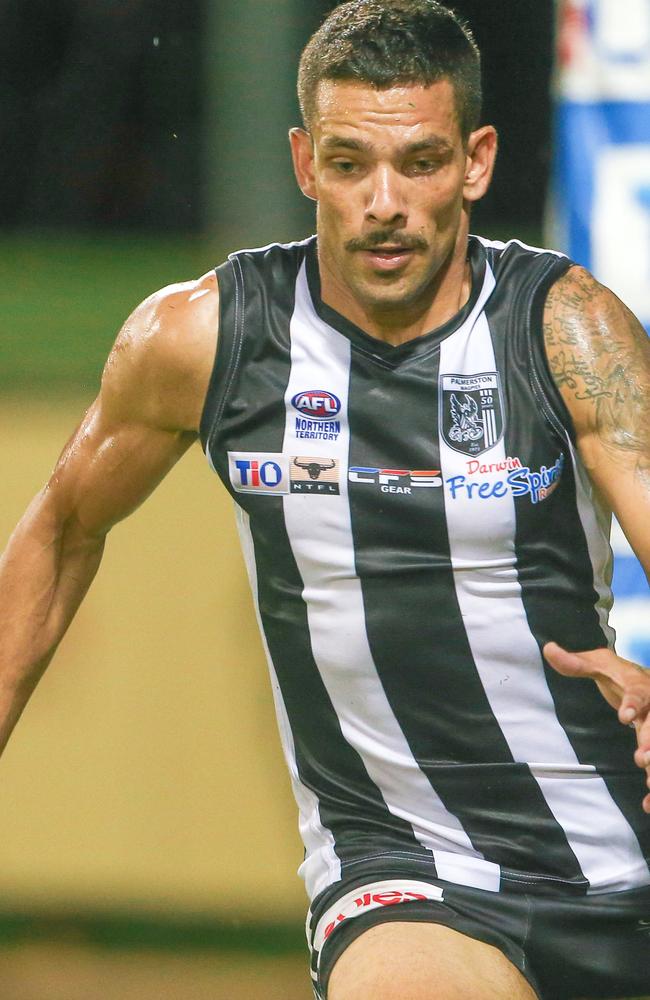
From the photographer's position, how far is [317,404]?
2156 mm

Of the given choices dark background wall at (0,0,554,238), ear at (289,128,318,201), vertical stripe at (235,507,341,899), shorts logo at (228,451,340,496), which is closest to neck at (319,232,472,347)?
ear at (289,128,318,201)

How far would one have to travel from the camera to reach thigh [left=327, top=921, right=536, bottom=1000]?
1831 millimetres

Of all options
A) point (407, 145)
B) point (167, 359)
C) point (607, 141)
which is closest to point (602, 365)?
point (407, 145)

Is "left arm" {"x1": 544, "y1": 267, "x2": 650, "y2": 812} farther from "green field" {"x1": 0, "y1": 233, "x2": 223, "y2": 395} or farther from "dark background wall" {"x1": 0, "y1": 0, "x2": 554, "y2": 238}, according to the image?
"green field" {"x1": 0, "y1": 233, "x2": 223, "y2": 395}

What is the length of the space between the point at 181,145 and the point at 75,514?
5.16ft

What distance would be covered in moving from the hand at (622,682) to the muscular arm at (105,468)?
730 millimetres

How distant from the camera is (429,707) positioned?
215cm

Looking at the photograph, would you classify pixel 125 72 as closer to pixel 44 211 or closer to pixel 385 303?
pixel 44 211

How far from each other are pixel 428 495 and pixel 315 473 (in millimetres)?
170

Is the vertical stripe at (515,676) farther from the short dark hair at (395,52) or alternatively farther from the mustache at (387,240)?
the short dark hair at (395,52)

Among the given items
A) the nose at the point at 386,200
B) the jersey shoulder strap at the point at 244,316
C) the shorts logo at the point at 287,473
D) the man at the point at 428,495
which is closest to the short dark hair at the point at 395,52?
the man at the point at 428,495

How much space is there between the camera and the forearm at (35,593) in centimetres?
228

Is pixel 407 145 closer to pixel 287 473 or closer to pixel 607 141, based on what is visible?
pixel 287 473

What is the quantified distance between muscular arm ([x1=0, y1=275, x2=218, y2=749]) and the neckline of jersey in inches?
6.7
